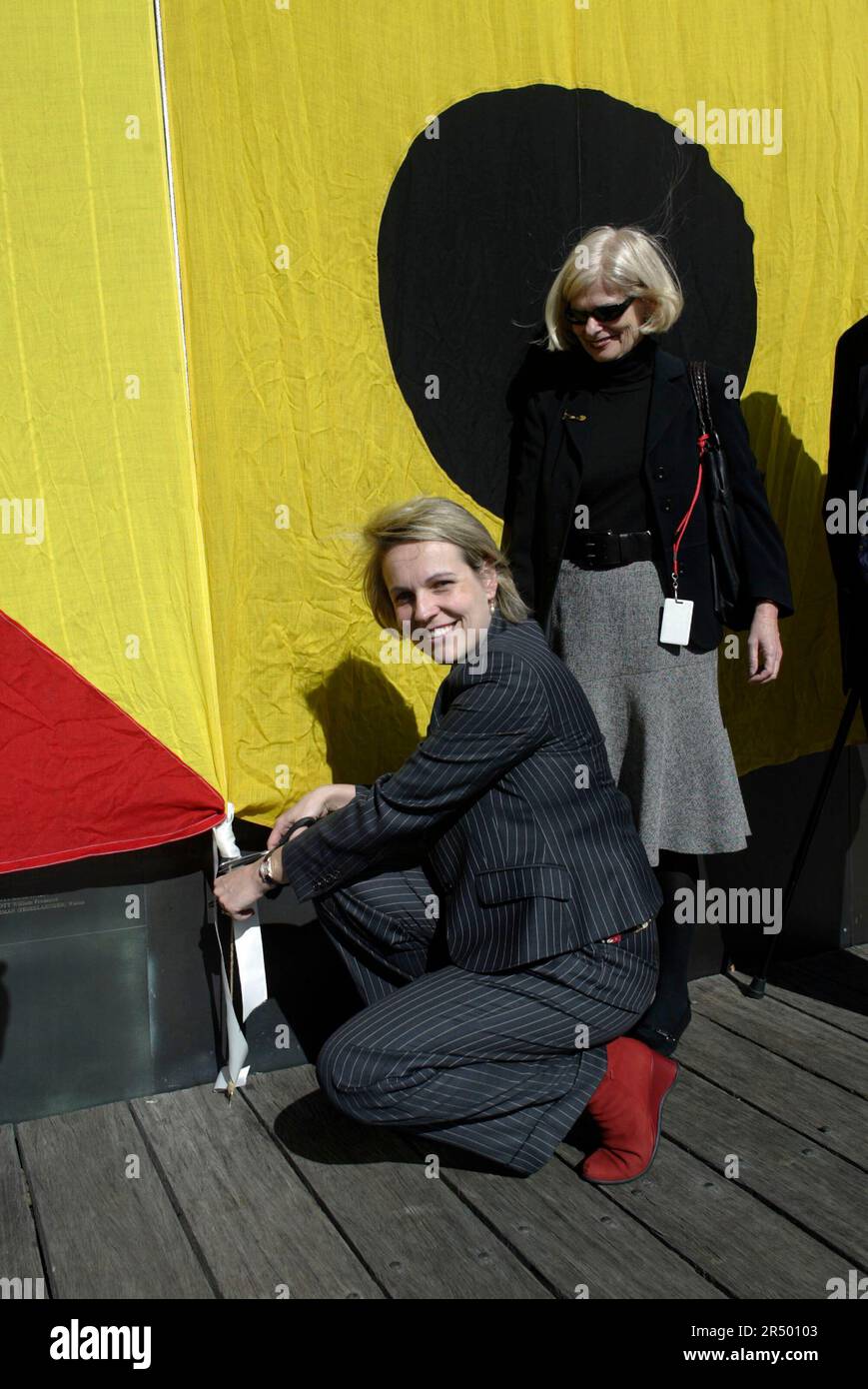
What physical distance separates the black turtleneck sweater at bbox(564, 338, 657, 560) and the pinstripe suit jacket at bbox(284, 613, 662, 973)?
1.24 feet

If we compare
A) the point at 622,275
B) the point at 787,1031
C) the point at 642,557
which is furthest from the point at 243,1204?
the point at 622,275

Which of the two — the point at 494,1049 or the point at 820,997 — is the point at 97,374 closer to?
the point at 494,1049

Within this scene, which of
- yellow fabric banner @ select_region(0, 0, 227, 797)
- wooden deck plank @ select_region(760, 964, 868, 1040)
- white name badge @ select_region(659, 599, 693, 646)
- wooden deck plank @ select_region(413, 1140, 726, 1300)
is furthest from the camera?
wooden deck plank @ select_region(760, 964, 868, 1040)

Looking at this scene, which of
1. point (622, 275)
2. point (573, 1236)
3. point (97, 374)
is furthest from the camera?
point (622, 275)

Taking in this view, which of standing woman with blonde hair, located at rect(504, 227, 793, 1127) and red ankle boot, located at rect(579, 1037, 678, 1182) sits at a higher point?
standing woman with blonde hair, located at rect(504, 227, 793, 1127)

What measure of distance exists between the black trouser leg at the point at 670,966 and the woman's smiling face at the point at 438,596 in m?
0.73

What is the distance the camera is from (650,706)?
235cm

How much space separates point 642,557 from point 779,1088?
3.45ft

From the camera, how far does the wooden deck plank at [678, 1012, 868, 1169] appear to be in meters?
2.20

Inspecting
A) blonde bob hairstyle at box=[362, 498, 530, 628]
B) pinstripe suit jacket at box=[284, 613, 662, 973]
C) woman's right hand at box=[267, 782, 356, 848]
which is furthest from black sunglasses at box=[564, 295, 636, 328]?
woman's right hand at box=[267, 782, 356, 848]

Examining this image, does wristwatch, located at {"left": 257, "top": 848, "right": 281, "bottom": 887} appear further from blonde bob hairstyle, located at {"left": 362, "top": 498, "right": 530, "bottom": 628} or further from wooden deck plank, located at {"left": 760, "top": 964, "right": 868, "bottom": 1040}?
wooden deck plank, located at {"left": 760, "top": 964, "right": 868, "bottom": 1040}

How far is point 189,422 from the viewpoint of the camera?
2186 mm

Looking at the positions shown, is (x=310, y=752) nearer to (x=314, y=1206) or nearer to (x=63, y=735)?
(x=63, y=735)

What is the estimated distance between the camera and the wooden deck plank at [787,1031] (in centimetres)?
245
